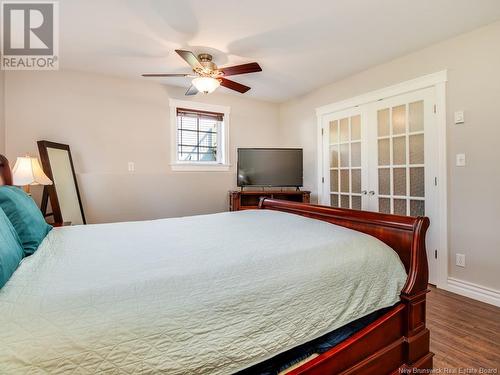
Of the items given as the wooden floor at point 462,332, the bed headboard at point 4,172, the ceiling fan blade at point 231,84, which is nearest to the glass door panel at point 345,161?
the wooden floor at point 462,332

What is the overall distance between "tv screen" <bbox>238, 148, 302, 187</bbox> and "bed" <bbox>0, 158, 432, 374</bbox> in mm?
2153

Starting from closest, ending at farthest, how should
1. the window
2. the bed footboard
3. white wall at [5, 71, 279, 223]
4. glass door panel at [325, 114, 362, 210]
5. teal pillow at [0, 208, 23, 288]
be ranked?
teal pillow at [0, 208, 23, 288] < the bed footboard < white wall at [5, 71, 279, 223] < glass door panel at [325, 114, 362, 210] < the window

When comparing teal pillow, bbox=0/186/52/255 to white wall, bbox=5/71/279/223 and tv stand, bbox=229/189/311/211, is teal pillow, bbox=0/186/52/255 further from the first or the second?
tv stand, bbox=229/189/311/211

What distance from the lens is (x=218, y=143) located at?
413cm

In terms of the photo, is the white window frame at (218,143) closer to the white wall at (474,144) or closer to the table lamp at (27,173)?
the table lamp at (27,173)

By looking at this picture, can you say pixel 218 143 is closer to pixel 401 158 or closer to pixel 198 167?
pixel 198 167

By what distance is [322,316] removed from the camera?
1.06m

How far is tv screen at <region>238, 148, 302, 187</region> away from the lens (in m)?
3.86

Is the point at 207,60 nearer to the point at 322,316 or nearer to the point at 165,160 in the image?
the point at 165,160

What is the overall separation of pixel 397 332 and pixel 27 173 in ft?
10.3

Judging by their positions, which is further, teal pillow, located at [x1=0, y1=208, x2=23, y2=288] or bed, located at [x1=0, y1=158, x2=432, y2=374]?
teal pillow, located at [x1=0, y1=208, x2=23, y2=288]

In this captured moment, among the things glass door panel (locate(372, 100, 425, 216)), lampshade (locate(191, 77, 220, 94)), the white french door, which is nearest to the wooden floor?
the white french door

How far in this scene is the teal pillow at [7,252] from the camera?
84 centimetres

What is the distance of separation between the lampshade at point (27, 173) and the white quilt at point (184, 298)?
129 centimetres
